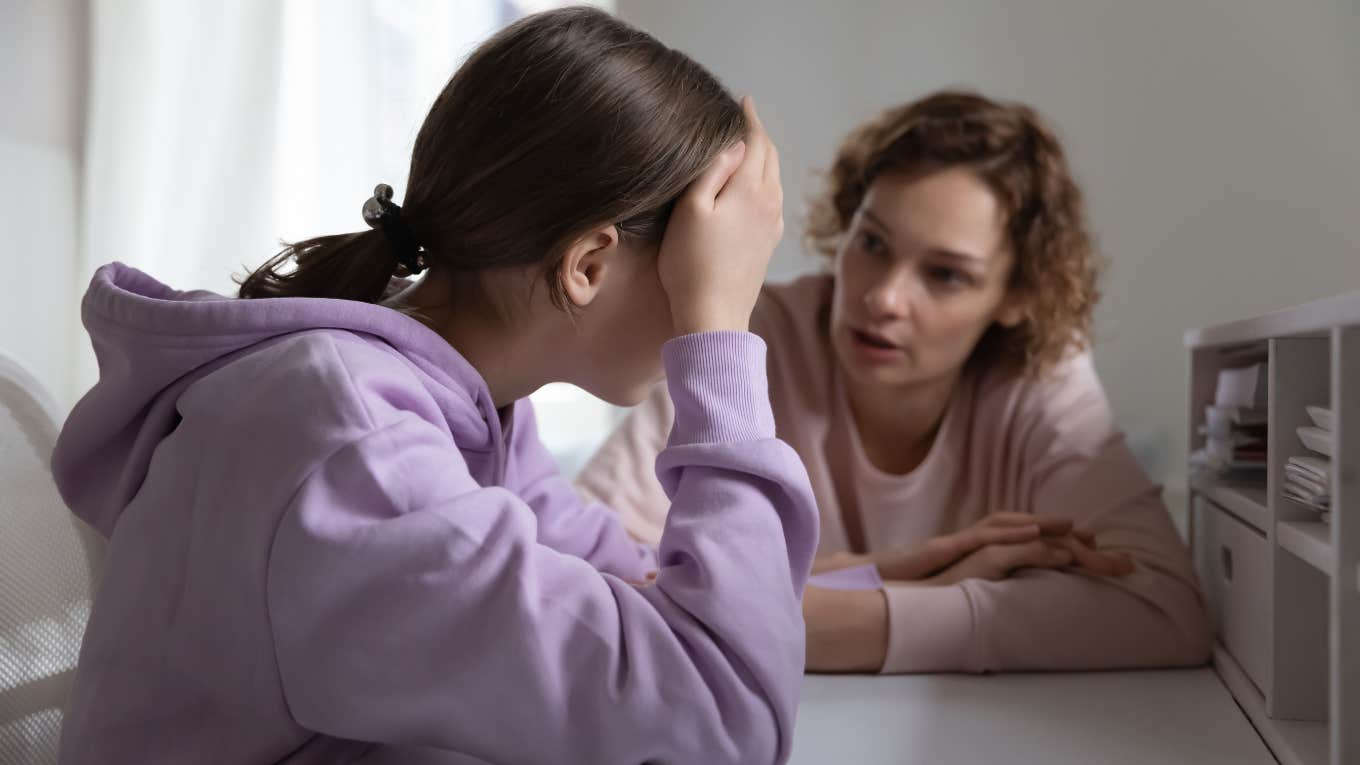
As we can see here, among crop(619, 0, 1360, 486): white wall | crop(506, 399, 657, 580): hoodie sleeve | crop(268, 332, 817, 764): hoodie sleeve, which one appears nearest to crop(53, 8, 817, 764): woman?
crop(268, 332, 817, 764): hoodie sleeve

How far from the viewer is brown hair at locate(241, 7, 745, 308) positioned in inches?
29.4

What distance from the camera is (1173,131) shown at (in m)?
2.28

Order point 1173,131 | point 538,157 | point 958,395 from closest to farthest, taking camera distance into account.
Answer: point 538,157 < point 958,395 < point 1173,131

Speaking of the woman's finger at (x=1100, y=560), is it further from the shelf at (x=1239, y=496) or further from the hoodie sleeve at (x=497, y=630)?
the hoodie sleeve at (x=497, y=630)

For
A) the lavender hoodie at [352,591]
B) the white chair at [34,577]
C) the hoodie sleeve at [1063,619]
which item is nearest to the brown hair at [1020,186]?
the hoodie sleeve at [1063,619]

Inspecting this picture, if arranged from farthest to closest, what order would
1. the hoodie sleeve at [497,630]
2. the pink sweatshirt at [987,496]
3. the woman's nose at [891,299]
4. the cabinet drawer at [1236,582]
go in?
the woman's nose at [891,299] < the pink sweatshirt at [987,496] < the cabinet drawer at [1236,582] < the hoodie sleeve at [497,630]

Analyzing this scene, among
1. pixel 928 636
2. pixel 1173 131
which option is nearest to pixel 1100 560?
pixel 928 636

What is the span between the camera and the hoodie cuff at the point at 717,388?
2.43ft

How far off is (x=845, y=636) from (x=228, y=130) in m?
0.86

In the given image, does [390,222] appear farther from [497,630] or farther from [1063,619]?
[1063,619]

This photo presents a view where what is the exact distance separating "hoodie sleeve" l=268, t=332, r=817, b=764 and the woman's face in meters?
0.78

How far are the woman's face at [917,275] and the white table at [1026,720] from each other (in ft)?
1.59

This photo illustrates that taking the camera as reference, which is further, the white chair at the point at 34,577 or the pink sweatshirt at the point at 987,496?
the pink sweatshirt at the point at 987,496

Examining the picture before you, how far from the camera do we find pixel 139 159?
115 centimetres
